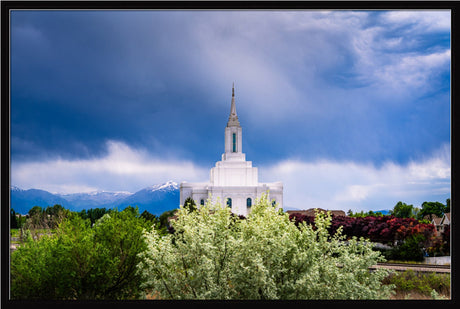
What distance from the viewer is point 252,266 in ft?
18.1

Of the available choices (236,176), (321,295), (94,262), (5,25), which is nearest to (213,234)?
(321,295)

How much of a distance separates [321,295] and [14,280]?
15.7ft

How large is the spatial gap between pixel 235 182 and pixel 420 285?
19.1m

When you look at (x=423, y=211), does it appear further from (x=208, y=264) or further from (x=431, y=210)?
(x=208, y=264)

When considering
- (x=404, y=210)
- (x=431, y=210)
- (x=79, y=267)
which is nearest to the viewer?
(x=79, y=267)

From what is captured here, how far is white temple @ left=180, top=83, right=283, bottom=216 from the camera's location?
80.8ft

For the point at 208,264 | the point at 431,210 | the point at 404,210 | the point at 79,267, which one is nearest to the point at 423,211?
the point at 431,210

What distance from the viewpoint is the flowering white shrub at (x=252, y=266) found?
18.1ft

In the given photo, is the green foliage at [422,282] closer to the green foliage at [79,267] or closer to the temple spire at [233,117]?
the green foliage at [79,267]

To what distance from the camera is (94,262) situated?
656cm

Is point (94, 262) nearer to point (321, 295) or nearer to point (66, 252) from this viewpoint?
point (66, 252)

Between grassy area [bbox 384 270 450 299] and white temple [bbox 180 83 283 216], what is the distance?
16.5 metres

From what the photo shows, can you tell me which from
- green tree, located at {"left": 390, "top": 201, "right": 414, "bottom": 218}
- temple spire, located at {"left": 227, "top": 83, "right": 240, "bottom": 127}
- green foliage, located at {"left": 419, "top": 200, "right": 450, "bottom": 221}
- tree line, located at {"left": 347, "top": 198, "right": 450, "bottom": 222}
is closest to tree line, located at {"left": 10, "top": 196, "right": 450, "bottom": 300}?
tree line, located at {"left": 347, "top": 198, "right": 450, "bottom": 222}
